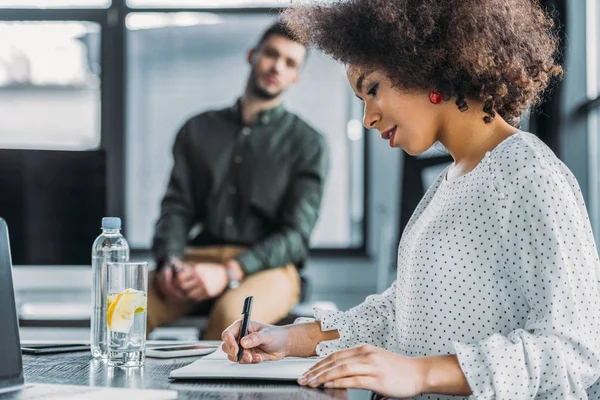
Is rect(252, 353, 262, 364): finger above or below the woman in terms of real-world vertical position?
below

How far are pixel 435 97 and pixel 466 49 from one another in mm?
87

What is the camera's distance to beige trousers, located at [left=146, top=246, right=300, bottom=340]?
8.83 feet

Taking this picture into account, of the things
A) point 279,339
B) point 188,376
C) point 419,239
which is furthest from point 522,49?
point 188,376

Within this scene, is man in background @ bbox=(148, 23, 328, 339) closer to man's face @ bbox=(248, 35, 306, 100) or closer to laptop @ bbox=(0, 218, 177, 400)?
man's face @ bbox=(248, 35, 306, 100)

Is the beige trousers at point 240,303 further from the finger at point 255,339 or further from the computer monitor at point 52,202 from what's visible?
the finger at point 255,339

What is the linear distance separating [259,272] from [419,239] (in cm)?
173

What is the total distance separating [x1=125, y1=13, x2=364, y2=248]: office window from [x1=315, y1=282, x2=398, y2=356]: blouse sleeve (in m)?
2.79

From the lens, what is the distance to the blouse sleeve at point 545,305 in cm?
92

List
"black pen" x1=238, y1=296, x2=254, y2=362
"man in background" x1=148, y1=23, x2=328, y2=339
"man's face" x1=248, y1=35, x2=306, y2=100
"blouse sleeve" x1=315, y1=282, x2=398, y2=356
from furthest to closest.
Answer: "man's face" x1=248, y1=35, x2=306, y2=100 → "man in background" x1=148, y1=23, x2=328, y2=339 → "blouse sleeve" x1=315, y1=282, x2=398, y2=356 → "black pen" x1=238, y1=296, x2=254, y2=362

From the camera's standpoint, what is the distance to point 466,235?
1063 millimetres

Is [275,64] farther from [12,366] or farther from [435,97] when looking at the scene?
[12,366]

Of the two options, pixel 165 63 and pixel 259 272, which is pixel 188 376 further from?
pixel 165 63

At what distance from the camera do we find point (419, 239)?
116 centimetres

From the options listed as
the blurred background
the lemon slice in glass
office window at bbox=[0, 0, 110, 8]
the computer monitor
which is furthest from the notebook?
office window at bbox=[0, 0, 110, 8]
